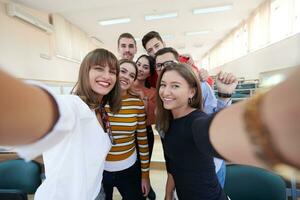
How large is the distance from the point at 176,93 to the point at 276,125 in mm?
978

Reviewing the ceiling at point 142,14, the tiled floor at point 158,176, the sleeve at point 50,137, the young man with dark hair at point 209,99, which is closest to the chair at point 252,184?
the young man with dark hair at point 209,99

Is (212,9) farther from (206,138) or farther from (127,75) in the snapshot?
(206,138)

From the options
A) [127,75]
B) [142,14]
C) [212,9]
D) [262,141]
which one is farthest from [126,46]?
[212,9]

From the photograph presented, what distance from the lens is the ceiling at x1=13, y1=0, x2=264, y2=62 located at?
471 cm

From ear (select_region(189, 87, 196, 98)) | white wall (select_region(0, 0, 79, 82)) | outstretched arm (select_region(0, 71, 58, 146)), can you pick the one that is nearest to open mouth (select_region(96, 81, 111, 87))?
ear (select_region(189, 87, 196, 98))

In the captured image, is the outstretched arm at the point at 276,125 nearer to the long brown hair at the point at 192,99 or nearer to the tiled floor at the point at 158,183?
the long brown hair at the point at 192,99

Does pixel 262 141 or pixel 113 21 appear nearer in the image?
pixel 262 141

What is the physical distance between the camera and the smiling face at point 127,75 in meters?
1.50

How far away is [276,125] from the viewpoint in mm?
195

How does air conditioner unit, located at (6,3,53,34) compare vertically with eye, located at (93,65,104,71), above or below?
above

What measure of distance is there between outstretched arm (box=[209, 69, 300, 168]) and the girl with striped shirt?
1.12 m

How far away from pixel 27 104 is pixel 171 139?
0.93 metres

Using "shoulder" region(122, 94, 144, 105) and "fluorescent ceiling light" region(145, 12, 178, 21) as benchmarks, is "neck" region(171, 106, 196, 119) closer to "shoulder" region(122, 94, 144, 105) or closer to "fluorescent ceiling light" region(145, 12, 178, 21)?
Result: "shoulder" region(122, 94, 144, 105)

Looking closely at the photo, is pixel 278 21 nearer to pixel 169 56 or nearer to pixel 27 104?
pixel 169 56
